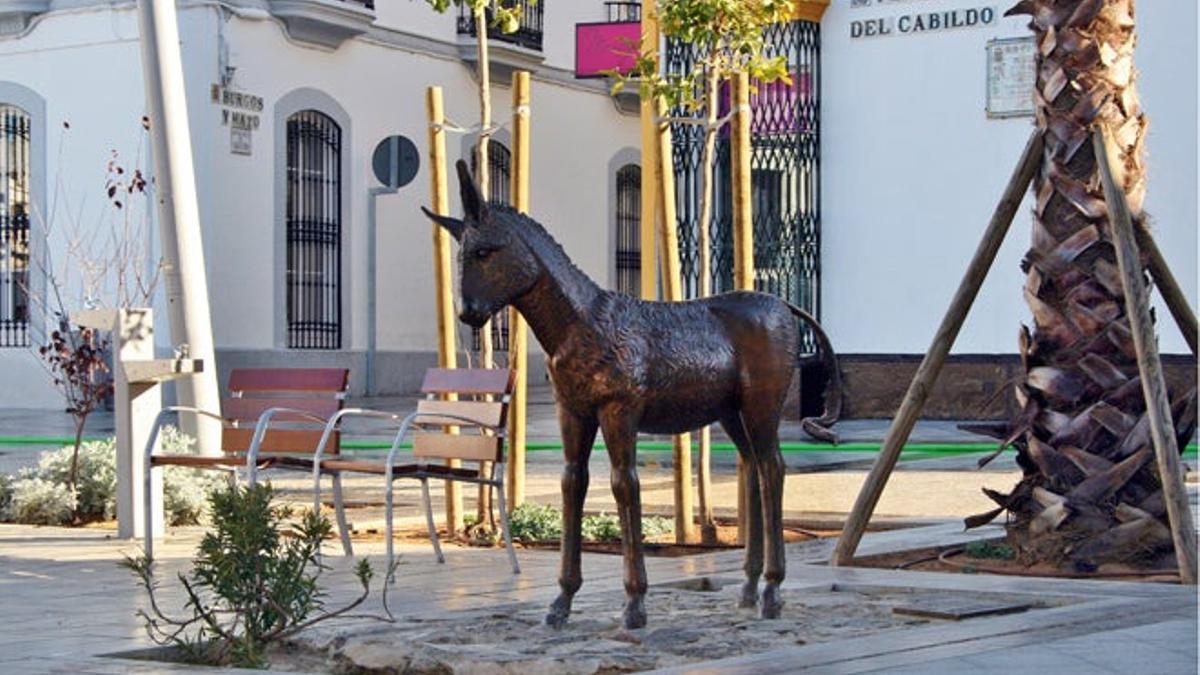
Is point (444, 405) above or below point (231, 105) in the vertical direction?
below

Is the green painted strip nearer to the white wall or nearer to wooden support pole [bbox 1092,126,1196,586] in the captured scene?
the white wall

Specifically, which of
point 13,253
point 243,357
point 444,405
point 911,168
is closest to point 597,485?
point 444,405

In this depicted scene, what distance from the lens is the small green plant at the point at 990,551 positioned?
10.1 metres

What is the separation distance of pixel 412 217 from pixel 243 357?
454 centimetres

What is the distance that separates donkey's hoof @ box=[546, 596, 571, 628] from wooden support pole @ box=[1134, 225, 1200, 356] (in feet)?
A: 11.1

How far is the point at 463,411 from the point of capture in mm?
10297

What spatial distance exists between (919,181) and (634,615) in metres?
16.1

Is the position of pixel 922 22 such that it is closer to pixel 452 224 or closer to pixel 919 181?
pixel 919 181

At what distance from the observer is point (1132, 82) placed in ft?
33.3

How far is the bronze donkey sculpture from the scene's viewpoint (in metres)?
7.57

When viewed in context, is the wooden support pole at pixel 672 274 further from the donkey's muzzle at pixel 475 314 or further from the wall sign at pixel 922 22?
the wall sign at pixel 922 22

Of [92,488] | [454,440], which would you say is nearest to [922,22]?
[92,488]

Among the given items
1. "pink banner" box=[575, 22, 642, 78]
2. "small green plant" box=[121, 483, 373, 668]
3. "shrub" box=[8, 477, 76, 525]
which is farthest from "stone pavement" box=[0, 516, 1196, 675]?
"pink banner" box=[575, 22, 642, 78]

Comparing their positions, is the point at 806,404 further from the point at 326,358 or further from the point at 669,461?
the point at 326,358
